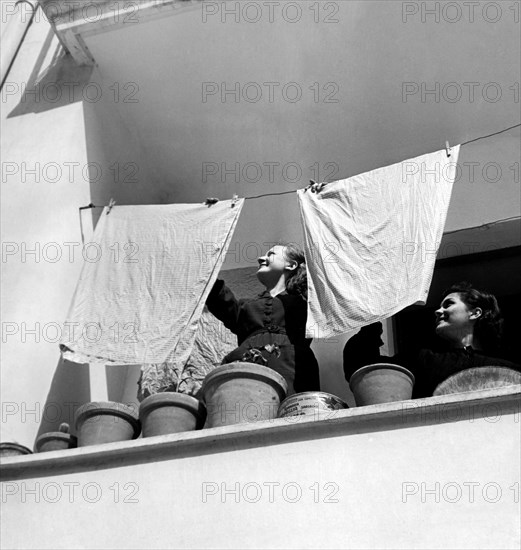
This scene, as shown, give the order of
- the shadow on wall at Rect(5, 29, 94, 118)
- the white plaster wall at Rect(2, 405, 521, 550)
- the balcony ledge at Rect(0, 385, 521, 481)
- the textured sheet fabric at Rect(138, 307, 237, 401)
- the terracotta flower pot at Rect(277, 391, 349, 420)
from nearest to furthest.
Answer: the white plaster wall at Rect(2, 405, 521, 550) → the balcony ledge at Rect(0, 385, 521, 481) → the terracotta flower pot at Rect(277, 391, 349, 420) → the textured sheet fabric at Rect(138, 307, 237, 401) → the shadow on wall at Rect(5, 29, 94, 118)

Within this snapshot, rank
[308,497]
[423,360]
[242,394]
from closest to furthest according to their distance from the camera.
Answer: [308,497]
[242,394]
[423,360]

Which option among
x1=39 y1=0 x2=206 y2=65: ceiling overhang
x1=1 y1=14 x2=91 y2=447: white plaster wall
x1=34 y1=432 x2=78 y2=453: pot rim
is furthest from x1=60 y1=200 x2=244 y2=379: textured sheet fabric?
x1=39 y1=0 x2=206 y2=65: ceiling overhang

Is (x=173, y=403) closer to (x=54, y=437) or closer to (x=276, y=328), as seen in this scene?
(x=54, y=437)

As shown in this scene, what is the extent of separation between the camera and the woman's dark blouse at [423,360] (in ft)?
15.8

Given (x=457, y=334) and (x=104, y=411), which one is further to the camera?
(x=457, y=334)

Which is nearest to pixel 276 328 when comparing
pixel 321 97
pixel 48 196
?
pixel 48 196

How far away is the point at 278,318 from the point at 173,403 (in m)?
0.96

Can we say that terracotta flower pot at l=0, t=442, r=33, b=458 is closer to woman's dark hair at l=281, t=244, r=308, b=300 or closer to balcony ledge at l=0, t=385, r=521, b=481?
balcony ledge at l=0, t=385, r=521, b=481

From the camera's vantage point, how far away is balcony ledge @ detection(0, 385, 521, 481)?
13.8 ft

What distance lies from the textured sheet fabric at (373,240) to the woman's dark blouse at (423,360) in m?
0.30

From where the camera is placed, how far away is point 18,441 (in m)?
5.15

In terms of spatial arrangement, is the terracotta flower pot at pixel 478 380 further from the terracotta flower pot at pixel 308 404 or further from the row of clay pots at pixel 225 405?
the terracotta flower pot at pixel 308 404

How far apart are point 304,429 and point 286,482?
21cm

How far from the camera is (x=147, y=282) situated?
5422 mm
